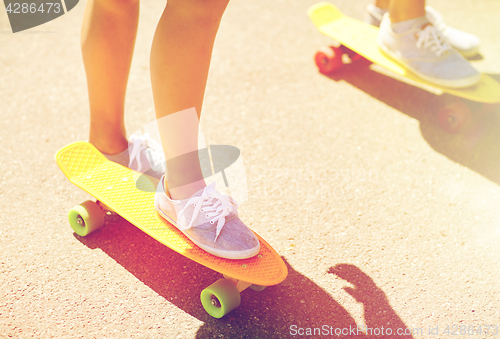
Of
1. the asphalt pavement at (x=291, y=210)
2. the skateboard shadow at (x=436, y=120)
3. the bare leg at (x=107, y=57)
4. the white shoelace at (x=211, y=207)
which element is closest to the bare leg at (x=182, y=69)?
the white shoelace at (x=211, y=207)

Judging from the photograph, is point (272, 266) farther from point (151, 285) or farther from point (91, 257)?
point (91, 257)

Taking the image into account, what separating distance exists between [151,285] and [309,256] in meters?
0.57

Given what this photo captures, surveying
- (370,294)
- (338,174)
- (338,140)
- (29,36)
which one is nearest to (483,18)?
(338,140)

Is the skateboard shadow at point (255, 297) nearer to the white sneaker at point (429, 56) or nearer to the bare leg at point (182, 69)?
the bare leg at point (182, 69)

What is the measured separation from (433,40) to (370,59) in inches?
13.0

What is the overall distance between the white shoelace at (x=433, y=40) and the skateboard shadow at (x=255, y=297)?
133cm

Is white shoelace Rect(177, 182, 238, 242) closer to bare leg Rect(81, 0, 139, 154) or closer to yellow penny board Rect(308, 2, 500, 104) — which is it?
bare leg Rect(81, 0, 139, 154)

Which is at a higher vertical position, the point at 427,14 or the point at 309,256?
the point at 427,14

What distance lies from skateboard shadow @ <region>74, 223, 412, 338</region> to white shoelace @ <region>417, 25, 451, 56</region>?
4.36 ft

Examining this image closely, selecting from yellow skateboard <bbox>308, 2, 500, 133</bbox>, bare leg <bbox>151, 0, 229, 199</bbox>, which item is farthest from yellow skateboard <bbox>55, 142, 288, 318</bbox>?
yellow skateboard <bbox>308, 2, 500, 133</bbox>

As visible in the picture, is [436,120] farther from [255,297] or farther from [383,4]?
[255,297]

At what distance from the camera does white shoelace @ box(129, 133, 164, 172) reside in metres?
1.77

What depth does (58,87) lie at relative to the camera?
104 inches

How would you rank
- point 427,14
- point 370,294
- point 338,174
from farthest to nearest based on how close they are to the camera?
1. point 427,14
2. point 338,174
3. point 370,294
